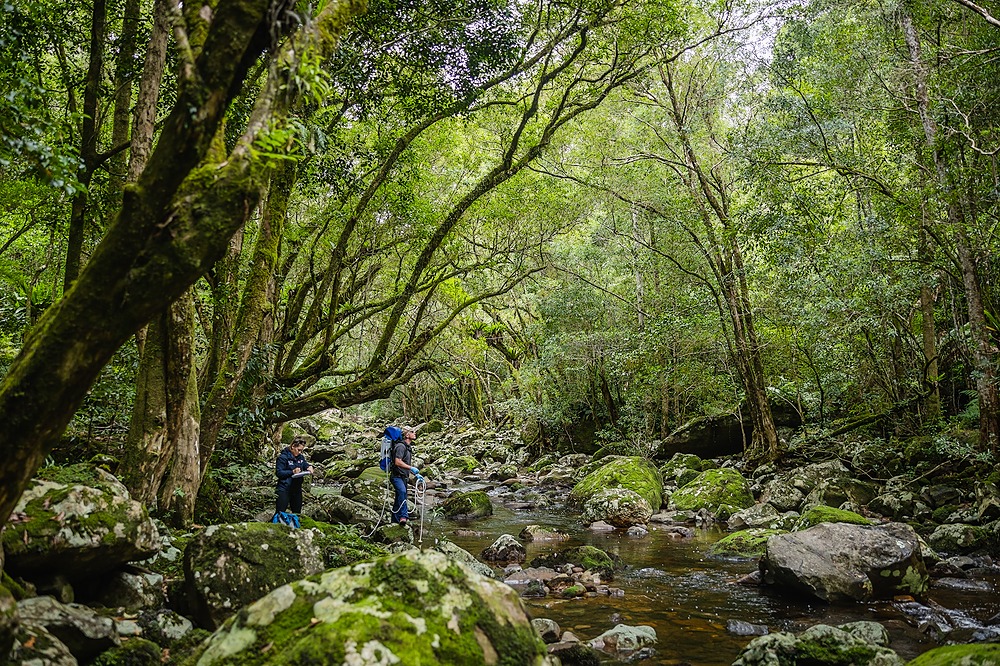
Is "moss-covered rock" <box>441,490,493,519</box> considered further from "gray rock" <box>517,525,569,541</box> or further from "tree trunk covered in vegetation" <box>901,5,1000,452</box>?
"tree trunk covered in vegetation" <box>901,5,1000,452</box>

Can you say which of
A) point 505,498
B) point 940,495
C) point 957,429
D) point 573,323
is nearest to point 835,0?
point 957,429

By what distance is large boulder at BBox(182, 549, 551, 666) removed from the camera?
3.30 meters

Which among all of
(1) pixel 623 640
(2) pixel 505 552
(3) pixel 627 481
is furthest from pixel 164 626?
(3) pixel 627 481

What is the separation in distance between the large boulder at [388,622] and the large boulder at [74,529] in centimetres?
208

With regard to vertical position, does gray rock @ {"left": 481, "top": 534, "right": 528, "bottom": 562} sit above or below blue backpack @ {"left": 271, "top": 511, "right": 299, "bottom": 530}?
below

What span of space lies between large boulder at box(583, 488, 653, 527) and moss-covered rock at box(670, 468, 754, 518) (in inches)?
44.9

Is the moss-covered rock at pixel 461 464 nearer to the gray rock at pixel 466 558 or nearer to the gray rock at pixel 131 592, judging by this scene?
the gray rock at pixel 466 558

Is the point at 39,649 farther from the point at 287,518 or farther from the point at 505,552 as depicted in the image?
the point at 505,552

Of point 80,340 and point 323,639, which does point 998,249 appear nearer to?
point 323,639

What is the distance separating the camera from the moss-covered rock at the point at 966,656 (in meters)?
4.04

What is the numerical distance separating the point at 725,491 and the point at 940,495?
4304mm

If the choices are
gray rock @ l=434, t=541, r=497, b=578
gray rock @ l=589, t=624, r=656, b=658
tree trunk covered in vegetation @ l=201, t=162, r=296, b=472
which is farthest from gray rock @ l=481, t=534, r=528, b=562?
tree trunk covered in vegetation @ l=201, t=162, r=296, b=472

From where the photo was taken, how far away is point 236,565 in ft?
18.6

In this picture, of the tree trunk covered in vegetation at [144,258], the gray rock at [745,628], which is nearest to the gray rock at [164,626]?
the tree trunk covered in vegetation at [144,258]
